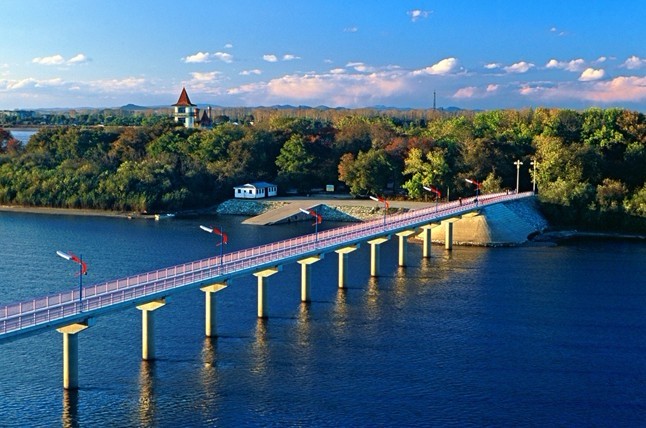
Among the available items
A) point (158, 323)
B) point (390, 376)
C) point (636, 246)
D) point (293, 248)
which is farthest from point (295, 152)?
point (390, 376)

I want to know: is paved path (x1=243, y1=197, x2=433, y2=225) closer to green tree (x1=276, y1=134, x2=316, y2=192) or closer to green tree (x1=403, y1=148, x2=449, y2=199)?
green tree (x1=403, y1=148, x2=449, y2=199)

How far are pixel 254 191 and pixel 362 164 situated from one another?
14.0 m

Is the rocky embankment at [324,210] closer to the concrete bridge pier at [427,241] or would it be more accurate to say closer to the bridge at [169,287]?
the concrete bridge pier at [427,241]

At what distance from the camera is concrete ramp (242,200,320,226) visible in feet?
290

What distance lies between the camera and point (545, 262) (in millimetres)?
64188

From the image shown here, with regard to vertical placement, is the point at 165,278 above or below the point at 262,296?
above

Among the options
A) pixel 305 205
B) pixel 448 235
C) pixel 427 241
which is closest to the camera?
pixel 427 241

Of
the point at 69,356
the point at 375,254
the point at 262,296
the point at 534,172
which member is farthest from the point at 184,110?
the point at 69,356

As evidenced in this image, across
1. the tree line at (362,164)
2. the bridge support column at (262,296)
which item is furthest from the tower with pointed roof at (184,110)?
the bridge support column at (262,296)

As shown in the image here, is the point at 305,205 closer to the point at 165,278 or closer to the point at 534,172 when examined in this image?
the point at 534,172

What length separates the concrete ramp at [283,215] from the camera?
290 feet

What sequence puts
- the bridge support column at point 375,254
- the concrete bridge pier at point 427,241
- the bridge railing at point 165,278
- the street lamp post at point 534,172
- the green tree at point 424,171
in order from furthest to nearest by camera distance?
the green tree at point 424,171 < the street lamp post at point 534,172 < the concrete bridge pier at point 427,241 < the bridge support column at point 375,254 < the bridge railing at point 165,278

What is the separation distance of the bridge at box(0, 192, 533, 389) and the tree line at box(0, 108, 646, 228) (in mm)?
30616

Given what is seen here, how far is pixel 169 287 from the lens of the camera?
39250 mm
